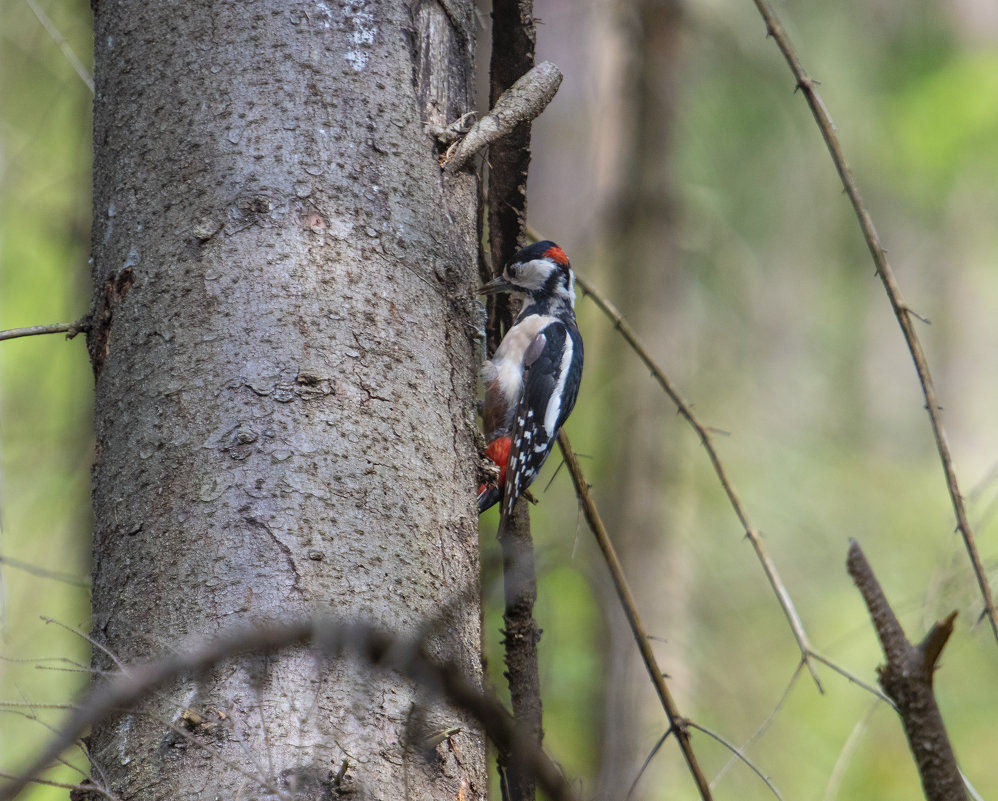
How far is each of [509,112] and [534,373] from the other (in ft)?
5.24

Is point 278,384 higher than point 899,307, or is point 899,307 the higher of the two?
point 899,307

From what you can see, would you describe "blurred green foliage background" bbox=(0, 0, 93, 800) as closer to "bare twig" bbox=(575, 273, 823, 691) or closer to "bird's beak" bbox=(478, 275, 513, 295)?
"bird's beak" bbox=(478, 275, 513, 295)

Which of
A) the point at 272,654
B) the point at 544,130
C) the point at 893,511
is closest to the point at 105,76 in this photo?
the point at 272,654

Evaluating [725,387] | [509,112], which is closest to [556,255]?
[509,112]

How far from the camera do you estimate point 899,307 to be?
1749mm

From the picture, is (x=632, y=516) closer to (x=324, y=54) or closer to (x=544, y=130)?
(x=544, y=130)

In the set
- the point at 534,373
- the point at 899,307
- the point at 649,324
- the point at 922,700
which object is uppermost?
the point at 649,324

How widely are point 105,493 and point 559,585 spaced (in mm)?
2468

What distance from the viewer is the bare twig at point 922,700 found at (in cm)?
80

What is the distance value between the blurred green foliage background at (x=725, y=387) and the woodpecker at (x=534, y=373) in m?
0.30

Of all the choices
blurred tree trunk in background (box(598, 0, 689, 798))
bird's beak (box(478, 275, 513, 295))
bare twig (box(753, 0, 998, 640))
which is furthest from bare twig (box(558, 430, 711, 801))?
blurred tree trunk in background (box(598, 0, 689, 798))

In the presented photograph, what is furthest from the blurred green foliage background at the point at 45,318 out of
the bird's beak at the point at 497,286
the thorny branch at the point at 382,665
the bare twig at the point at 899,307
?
the thorny branch at the point at 382,665

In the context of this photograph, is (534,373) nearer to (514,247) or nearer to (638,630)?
(514,247)

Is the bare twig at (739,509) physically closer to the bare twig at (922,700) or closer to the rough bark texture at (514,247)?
the rough bark texture at (514,247)
